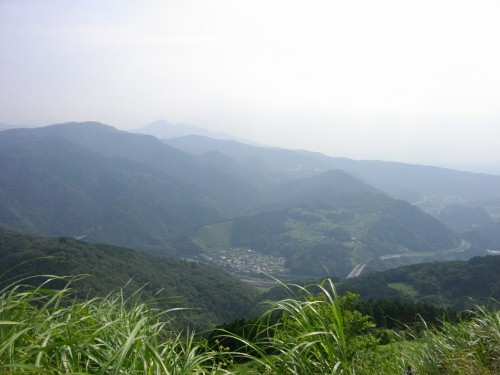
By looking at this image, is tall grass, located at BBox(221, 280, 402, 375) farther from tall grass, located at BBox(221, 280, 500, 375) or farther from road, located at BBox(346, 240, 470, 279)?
road, located at BBox(346, 240, 470, 279)

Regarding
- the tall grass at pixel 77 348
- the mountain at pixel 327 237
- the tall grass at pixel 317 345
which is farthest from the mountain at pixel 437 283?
the tall grass at pixel 77 348

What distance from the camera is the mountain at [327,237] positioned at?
131 metres

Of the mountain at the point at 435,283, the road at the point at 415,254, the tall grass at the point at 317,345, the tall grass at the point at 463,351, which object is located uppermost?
the tall grass at the point at 317,345

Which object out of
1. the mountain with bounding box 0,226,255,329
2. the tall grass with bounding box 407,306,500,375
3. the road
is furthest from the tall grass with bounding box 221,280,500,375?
the road

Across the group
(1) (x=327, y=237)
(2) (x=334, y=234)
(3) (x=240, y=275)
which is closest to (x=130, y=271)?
(3) (x=240, y=275)

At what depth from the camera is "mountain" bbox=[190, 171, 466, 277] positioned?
131125mm

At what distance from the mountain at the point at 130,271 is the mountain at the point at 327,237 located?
48.4 meters

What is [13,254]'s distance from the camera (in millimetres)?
66438

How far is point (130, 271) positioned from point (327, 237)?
98.0 m

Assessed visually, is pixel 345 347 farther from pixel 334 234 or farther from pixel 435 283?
pixel 334 234

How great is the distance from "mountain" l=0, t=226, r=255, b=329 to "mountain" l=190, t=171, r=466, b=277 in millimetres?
48357

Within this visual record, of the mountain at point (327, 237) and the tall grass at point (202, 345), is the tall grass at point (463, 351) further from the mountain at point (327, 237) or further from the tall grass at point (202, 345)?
the mountain at point (327, 237)

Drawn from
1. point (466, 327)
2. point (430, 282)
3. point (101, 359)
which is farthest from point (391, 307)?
point (430, 282)

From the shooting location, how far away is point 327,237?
5984 inches
